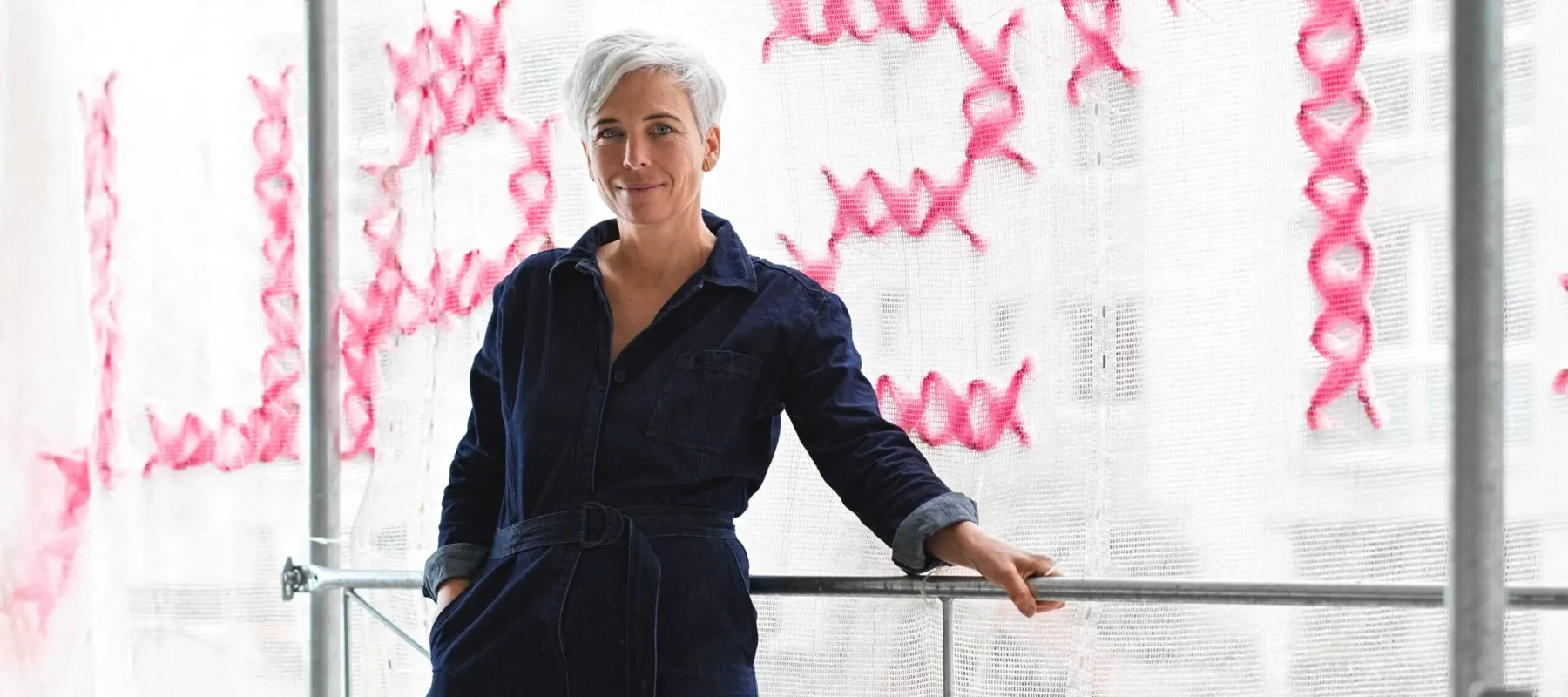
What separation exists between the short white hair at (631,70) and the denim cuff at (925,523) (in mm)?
443

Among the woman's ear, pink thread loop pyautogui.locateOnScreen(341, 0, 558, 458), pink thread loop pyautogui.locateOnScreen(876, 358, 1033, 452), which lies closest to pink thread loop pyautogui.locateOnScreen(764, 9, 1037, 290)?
pink thread loop pyautogui.locateOnScreen(876, 358, 1033, 452)

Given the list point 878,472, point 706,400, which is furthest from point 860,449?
point 706,400

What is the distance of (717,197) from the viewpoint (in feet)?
6.09

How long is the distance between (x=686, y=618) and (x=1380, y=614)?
2.32ft

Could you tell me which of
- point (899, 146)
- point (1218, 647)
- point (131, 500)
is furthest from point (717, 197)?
point (131, 500)

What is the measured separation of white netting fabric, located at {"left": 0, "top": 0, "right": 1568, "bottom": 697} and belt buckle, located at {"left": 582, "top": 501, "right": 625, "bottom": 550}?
0.39 metres

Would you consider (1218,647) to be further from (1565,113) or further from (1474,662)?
(1565,113)

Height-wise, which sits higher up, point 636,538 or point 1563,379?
point 1563,379

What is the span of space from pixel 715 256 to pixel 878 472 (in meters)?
0.27

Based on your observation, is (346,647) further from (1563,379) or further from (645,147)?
(1563,379)

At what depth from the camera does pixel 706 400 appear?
1.47m

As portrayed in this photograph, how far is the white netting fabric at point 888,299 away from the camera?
1546mm

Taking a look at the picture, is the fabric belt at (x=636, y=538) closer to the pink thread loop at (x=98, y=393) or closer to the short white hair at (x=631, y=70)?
the short white hair at (x=631, y=70)

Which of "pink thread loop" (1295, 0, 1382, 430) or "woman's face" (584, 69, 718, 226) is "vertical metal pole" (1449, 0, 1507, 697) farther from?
"woman's face" (584, 69, 718, 226)
